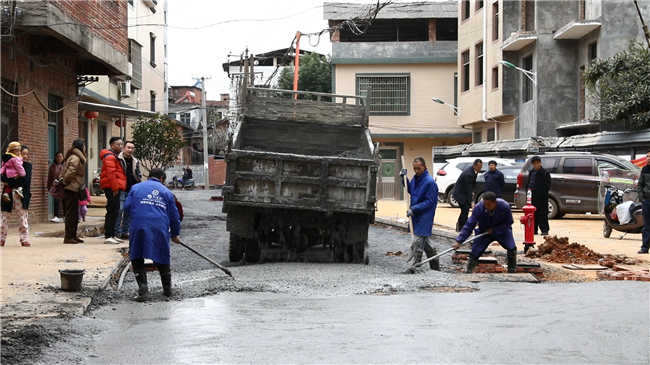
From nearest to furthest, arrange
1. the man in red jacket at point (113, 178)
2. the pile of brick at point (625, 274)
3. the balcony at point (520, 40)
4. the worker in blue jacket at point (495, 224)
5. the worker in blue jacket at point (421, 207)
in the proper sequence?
the pile of brick at point (625, 274) < the worker in blue jacket at point (495, 224) < the worker in blue jacket at point (421, 207) < the man in red jacket at point (113, 178) < the balcony at point (520, 40)

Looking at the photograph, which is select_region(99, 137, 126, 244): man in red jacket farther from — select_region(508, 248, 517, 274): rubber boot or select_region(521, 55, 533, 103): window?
select_region(521, 55, 533, 103): window

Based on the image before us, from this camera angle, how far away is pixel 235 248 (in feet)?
37.3

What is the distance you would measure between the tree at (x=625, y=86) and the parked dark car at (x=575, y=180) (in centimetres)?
291

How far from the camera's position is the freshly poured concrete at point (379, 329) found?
5.89 metres

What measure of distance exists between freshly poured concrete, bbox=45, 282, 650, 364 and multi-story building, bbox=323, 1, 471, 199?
32349 millimetres

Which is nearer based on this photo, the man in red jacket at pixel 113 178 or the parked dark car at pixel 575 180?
the man in red jacket at pixel 113 178

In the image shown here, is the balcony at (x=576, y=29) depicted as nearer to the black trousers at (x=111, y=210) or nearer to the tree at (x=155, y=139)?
the tree at (x=155, y=139)

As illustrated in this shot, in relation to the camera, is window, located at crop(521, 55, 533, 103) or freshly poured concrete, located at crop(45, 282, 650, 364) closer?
freshly poured concrete, located at crop(45, 282, 650, 364)

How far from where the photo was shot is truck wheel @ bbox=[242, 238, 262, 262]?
11.3 m

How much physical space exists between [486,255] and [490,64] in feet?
80.1

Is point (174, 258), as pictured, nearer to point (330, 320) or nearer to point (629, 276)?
point (330, 320)

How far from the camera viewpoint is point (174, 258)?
40.6 feet

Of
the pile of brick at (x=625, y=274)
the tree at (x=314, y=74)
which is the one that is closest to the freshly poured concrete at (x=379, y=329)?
the pile of brick at (x=625, y=274)

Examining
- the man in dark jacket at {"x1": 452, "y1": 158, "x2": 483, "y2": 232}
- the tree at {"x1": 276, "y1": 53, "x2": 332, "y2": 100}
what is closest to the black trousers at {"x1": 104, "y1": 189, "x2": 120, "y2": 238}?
the man in dark jacket at {"x1": 452, "y1": 158, "x2": 483, "y2": 232}
